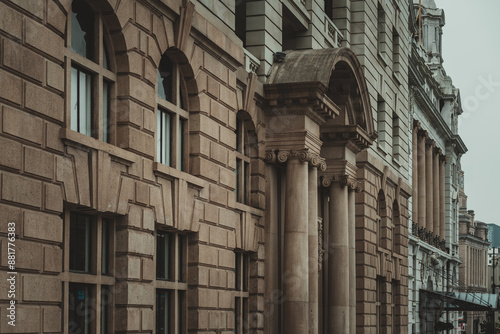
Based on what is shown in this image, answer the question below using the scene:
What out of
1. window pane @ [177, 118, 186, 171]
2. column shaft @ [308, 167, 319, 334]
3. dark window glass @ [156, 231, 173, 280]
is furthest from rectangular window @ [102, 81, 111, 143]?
column shaft @ [308, 167, 319, 334]

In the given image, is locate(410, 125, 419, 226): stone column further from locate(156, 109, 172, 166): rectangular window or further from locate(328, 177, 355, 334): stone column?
locate(156, 109, 172, 166): rectangular window

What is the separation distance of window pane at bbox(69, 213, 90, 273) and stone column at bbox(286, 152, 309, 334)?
11.0 meters

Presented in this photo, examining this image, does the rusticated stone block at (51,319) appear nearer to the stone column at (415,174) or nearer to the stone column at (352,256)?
the stone column at (352,256)

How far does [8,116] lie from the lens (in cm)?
1521

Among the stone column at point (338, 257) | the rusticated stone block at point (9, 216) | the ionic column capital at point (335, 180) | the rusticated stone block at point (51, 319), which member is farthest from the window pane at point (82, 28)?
the stone column at point (338, 257)

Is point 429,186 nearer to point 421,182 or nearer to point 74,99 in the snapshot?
point 421,182

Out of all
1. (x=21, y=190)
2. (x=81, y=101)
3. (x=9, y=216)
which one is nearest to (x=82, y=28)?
(x=81, y=101)

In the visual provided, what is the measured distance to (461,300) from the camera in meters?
64.0

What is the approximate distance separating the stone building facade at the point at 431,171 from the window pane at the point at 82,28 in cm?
4263

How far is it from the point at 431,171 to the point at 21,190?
216ft

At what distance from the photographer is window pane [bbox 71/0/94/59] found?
60.2 feet

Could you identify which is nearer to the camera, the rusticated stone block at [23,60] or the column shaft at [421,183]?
the rusticated stone block at [23,60]

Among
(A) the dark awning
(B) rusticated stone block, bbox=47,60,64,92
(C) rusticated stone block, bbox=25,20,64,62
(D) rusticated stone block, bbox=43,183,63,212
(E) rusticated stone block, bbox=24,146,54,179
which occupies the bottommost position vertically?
(A) the dark awning

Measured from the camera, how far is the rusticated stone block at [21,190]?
15125 mm
